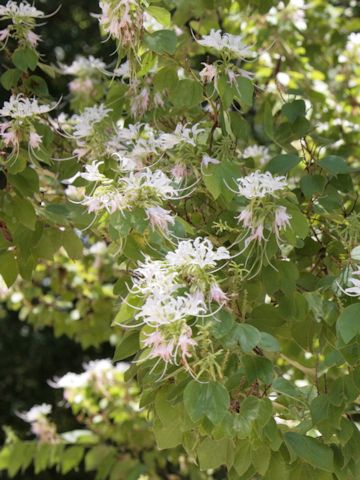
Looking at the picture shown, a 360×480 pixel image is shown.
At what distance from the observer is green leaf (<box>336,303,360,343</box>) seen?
1.13 m

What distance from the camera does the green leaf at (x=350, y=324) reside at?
1.13m

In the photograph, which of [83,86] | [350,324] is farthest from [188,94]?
[83,86]

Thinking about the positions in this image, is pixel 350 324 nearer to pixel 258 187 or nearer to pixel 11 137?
pixel 258 187

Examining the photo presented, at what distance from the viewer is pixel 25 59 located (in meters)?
1.65

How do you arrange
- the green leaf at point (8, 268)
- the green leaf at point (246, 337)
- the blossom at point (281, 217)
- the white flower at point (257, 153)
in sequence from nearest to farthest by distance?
the green leaf at point (246, 337) → the blossom at point (281, 217) → the green leaf at point (8, 268) → the white flower at point (257, 153)

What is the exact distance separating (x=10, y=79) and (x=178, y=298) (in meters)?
0.83

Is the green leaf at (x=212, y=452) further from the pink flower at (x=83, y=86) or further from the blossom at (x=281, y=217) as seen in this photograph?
the pink flower at (x=83, y=86)

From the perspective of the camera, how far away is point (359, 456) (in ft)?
4.45

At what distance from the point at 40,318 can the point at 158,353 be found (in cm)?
196

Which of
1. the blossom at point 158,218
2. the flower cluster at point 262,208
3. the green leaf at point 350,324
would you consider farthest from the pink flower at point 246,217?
the green leaf at point 350,324

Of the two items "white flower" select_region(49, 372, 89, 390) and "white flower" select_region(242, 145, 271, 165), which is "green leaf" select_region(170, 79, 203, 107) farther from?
"white flower" select_region(49, 372, 89, 390)

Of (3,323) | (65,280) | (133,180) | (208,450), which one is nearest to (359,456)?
(208,450)

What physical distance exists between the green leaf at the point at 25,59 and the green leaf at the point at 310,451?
845 mm

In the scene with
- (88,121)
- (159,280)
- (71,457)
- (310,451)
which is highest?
(159,280)
